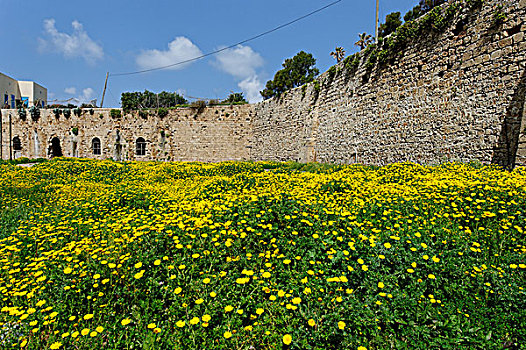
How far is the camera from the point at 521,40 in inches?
291

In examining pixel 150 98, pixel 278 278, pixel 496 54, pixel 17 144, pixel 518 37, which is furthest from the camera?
pixel 150 98

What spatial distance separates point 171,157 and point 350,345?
26.2 meters

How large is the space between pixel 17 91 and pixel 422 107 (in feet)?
183

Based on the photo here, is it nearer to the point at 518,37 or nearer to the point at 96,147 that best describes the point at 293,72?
the point at 96,147

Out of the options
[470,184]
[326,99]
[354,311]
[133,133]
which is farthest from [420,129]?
[133,133]

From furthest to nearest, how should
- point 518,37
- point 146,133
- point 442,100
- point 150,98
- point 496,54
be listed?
point 150,98
point 146,133
point 442,100
point 496,54
point 518,37

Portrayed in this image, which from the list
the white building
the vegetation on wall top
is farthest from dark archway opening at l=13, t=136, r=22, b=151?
the vegetation on wall top

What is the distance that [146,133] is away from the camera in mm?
26984

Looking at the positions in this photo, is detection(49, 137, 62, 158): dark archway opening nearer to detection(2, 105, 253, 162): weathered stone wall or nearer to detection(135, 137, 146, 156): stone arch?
detection(2, 105, 253, 162): weathered stone wall

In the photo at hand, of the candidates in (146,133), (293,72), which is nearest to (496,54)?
(146,133)

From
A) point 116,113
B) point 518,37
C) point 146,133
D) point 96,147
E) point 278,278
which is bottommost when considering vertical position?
point 278,278

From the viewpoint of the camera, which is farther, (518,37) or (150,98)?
(150,98)

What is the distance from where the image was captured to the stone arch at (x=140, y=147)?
27.1 metres

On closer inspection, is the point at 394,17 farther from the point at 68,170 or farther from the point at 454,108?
the point at 68,170
